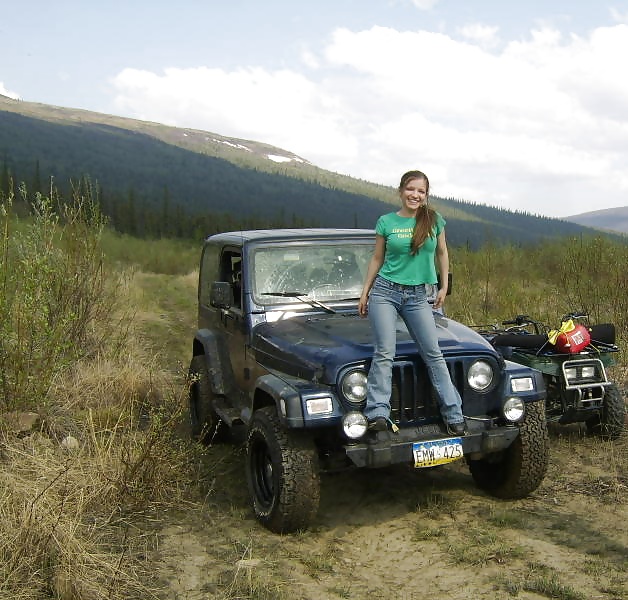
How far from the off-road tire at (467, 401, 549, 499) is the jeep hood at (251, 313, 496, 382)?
0.56m

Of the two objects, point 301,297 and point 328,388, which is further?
point 301,297

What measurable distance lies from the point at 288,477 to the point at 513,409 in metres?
1.48

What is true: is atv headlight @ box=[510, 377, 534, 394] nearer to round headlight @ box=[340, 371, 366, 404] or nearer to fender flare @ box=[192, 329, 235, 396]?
round headlight @ box=[340, 371, 366, 404]

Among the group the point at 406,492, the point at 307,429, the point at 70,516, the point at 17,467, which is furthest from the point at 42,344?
the point at 406,492

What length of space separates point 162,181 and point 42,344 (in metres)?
126

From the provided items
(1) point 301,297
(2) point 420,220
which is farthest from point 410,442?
(1) point 301,297

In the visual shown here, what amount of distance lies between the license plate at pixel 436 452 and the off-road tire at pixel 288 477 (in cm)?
61

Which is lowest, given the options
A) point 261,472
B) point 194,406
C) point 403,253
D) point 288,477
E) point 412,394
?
point 194,406

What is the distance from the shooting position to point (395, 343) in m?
4.21

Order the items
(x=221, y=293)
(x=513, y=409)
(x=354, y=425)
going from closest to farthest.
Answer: (x=354, y=425)
(x=513, y=409)
(x=221, y=293)

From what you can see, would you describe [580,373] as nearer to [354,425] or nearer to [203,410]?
[354,425]

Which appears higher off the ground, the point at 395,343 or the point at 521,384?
the point at 395,343

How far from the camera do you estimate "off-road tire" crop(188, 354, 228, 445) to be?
20.6ft

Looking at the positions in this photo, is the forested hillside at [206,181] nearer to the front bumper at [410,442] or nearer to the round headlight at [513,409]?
the round headlight at [513,409]
